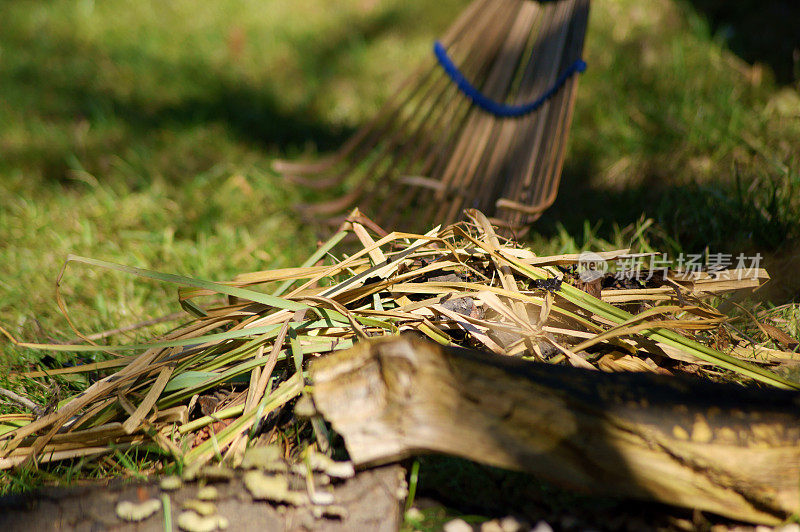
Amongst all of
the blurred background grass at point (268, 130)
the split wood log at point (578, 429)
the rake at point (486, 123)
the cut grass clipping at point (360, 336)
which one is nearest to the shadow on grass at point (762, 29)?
the blurred background grass at point (268, 130)

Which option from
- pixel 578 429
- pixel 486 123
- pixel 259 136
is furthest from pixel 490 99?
pixel 578 429

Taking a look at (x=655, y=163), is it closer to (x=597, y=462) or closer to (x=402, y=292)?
(x=402, y=292)

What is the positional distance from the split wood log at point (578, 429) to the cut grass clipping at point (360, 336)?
0.19m

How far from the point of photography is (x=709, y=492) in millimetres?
857

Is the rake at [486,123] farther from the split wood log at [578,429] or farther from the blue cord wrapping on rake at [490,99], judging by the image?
the split wood log at [578,429]

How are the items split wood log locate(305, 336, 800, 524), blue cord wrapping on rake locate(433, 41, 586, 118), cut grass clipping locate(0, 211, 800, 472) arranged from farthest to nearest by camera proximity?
1. blue cord wrapping on rake locate(433, 41, 586, 118)
2. cut grass clipping locate(0, 211, 800, 472)
3. split wood log locate(305, 336, 800, 524)

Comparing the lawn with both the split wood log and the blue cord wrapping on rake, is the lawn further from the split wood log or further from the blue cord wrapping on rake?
the split wood log

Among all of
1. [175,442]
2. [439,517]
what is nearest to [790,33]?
[439,517]

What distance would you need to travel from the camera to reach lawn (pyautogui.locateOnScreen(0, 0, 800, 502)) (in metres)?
1.77

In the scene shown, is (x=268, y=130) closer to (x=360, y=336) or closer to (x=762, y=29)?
(x=360, y=336)

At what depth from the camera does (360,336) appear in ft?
3.63

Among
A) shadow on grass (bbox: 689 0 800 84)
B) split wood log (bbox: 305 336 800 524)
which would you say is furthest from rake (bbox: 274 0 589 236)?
Answer: shadow on grass (bbox: 689 0 800 84)

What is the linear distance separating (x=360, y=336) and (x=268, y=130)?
1998mm

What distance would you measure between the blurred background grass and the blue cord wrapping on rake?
392 millimetres
